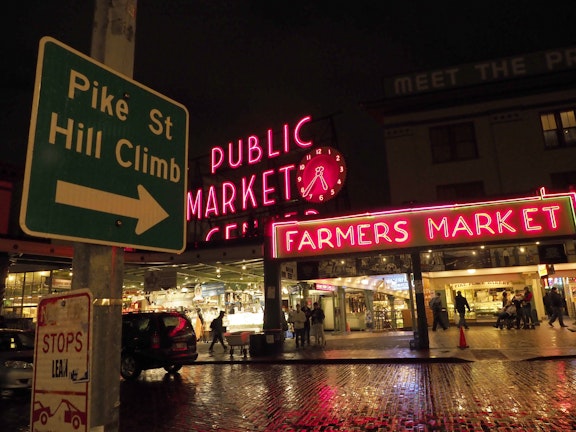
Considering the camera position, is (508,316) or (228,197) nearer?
(508,316)

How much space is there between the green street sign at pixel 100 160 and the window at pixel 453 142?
75.0 feet

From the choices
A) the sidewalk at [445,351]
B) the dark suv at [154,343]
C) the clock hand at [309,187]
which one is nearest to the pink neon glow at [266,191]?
the clock hand at [309,187]

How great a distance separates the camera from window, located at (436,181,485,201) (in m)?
23.1

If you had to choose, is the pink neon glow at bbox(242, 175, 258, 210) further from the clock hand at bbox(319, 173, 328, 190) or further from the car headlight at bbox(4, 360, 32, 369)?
the car headlight at bbox(4, 360, 32, 369)

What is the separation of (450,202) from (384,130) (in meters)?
8.12

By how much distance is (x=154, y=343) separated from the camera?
47.0 feet

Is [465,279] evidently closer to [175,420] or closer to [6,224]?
[175,420]

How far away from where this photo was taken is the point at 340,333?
28.0 m

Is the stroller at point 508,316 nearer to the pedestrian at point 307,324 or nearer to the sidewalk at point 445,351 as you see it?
the sidewalk at point 445,351

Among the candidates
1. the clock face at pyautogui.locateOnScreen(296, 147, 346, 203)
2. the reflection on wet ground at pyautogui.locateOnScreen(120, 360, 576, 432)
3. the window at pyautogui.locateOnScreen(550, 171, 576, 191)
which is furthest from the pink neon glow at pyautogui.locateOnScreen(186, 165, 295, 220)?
the reflection on wet ground at pyautogui.locateOnScreen(120, 360, 576, 432)

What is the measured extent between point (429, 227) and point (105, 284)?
17338 mm

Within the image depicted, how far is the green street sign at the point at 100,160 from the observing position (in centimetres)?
207

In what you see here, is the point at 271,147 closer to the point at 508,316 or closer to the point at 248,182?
the point at 248,182

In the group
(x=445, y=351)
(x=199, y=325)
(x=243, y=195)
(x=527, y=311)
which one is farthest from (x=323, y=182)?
(x=527, y=311)
